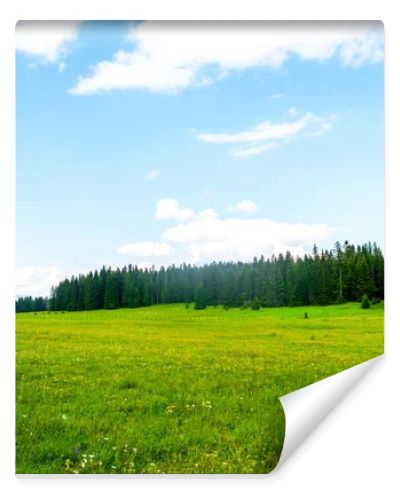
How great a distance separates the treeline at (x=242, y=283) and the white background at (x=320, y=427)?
38 cm

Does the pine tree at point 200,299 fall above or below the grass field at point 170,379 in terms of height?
above

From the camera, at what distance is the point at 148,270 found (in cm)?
746

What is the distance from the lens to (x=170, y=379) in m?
7.46

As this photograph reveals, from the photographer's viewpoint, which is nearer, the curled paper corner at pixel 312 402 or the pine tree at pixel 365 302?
the curled paper corner at pixel 312 402

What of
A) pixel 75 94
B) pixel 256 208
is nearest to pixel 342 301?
pixel 256 208

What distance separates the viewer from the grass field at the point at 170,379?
6703mm

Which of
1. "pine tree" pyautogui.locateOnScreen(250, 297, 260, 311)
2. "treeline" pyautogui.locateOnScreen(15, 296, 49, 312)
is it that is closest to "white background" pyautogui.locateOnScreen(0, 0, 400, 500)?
"treeline" pyautogui.locateOnScreen(15, 296, 49, 312)

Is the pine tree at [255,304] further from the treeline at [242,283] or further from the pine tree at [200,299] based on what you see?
the pine tree at [200,299]

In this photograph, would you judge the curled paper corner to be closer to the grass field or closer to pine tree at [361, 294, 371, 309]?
the grass field

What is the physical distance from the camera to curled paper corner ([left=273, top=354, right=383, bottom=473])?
6.89 metres

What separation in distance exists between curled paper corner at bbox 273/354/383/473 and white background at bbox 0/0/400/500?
0.10 metres

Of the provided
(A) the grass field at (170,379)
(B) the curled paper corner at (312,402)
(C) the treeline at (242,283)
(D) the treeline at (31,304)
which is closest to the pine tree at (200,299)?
(C) the treeline at (242,283)

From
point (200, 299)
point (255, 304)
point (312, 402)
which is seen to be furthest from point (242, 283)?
point (312, 402)
